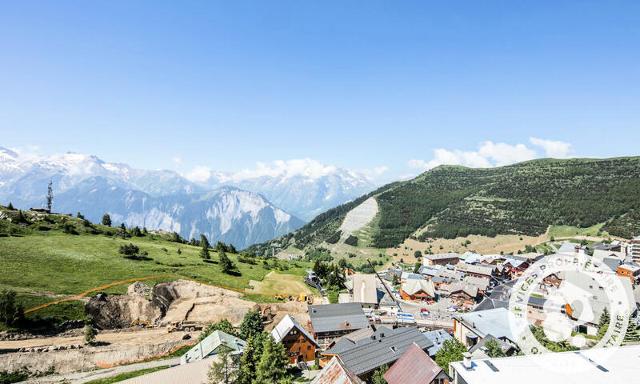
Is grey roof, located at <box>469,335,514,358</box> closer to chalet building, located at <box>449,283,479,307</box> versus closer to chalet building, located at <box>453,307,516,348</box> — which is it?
chalet building, located at <box>453,307,516,348</box>

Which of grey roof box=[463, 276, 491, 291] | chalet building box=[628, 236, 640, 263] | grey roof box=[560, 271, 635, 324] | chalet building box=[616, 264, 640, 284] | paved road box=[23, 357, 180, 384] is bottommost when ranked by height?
paved road box=[23, 357, 180, 384]

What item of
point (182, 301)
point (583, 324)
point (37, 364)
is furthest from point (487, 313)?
point (37, 364)

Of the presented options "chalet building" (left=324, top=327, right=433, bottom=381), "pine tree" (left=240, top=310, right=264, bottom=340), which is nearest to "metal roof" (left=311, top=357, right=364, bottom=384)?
"chalet building" (left=324, top=327, right=433, bottom=381)

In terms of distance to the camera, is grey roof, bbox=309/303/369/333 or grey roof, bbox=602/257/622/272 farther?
grey roof, bbox=602/257/622/272

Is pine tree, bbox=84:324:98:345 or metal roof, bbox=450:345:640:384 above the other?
metal roof, bbox=450:345:640:384

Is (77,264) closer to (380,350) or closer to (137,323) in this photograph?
(137,323)

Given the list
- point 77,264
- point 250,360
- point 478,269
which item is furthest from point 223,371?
point 478,269
